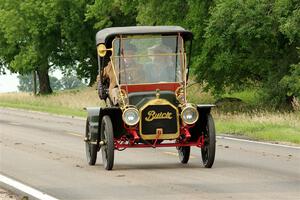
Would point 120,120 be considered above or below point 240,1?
below

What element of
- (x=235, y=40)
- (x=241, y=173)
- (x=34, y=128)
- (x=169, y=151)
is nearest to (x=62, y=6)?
(x=235, y=40)

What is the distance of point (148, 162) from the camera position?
54.1ft

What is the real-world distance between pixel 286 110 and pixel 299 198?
22968 millimetres

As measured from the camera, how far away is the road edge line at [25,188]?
11.1m

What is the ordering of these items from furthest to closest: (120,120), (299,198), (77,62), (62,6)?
(77,62) < (62,6) < (120,120) < (299,198)

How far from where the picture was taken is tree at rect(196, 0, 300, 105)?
31016 mm

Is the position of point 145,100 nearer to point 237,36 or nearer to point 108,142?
point 108,142

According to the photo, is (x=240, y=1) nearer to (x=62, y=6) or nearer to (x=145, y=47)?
(x=145, y=47)

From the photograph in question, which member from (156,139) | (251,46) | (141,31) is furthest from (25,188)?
(251,46)

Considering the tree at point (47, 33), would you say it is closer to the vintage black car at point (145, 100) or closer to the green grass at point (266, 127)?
the green grass at point (266, 127)

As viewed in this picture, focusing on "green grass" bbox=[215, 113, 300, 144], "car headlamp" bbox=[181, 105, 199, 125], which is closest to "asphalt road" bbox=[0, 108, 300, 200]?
"car headlamp" bbox=[181, 105, 199, 125]

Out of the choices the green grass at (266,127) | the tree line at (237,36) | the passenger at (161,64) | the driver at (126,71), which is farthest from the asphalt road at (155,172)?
the tree line at (237,36)

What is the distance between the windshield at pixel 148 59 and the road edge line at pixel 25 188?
3.26 meters

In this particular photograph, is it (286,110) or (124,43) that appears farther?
(286,110)
